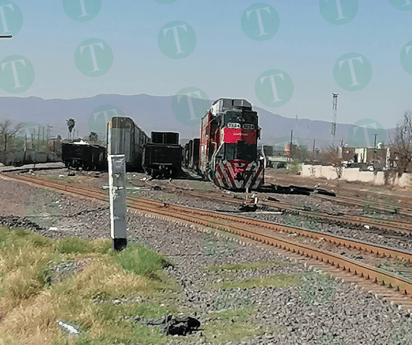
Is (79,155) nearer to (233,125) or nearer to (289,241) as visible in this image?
(233,125)

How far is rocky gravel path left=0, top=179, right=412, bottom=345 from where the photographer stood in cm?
494

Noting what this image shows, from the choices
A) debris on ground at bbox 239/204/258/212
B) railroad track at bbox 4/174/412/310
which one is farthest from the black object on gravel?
debris on ground at bbox 239/204/258/212

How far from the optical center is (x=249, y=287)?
266 inches

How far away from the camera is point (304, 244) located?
9945 millimetres

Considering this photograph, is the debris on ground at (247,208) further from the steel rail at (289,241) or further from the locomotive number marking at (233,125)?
the locomotive number marking at (233,125)

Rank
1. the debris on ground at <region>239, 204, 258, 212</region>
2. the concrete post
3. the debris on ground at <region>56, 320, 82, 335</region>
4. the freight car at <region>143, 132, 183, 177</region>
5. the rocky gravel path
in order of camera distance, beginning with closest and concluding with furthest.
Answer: the debris on ground at <region>56, 320, 82, 335</region> < the rocky gravel path < the concrete post < the debris on ground at <region>239, 204, 258, 212</region> < the freight car at <region>143, 132, 183, 177</region>

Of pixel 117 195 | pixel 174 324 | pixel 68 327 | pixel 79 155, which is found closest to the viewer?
pixel 68 327

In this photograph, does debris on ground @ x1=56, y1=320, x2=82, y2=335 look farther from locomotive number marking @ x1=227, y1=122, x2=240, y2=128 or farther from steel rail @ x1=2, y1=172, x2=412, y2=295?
locomotive number marking @ x1=227, y1=122, x2=240, y2=128

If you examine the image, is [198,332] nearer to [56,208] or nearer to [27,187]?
[56,208]

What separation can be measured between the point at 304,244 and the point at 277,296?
150 inches

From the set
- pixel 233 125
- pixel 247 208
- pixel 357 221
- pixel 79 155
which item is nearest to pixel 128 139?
pixel 79 155

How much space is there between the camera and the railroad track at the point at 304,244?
274 inches

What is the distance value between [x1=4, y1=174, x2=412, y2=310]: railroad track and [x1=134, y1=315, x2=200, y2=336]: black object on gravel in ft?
7.79

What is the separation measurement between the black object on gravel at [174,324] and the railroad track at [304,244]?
2.37 metres
